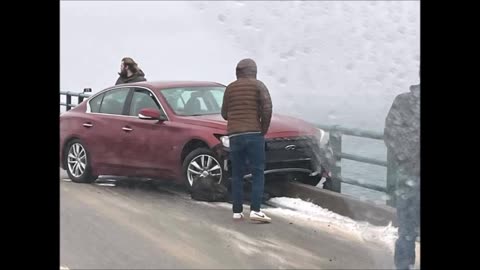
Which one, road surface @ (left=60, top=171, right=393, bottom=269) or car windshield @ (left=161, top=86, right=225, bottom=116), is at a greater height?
car windshield @ (left=161, top=86, right=225, bottom=116)

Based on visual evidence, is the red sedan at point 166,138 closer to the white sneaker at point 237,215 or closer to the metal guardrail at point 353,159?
the metal guardrail at point 353,159

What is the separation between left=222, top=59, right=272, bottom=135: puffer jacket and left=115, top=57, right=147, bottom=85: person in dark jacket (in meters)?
0.43

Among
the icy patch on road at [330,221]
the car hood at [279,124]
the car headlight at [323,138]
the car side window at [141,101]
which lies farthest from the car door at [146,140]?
the car headlight at [323,138]

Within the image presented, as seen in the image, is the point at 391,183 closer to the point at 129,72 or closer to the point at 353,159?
the point at 353,159

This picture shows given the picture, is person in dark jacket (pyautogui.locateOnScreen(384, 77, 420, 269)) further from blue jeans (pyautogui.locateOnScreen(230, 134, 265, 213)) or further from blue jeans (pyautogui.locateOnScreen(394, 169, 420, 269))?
blue jeans (pyautogui.locateOnScreen(230, 134, 265, 213))

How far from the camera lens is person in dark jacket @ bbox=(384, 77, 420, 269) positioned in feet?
16.2

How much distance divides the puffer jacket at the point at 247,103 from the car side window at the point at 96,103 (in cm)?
62

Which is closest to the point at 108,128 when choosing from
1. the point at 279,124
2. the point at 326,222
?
the point at 279,124

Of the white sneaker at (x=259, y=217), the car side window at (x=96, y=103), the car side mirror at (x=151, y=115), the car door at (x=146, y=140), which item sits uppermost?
the car side window at (x=96, y=103)

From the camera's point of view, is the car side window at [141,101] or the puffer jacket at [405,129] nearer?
the puffer jacket at [405,129]

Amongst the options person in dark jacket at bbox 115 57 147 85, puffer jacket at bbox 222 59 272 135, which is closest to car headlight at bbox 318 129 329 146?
puffer jacket at bbox 222 59 272 135

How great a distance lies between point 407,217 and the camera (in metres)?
4.94

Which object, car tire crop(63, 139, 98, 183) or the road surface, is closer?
the road surface

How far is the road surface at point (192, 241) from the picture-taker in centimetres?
488
